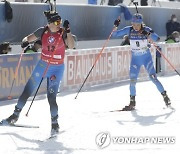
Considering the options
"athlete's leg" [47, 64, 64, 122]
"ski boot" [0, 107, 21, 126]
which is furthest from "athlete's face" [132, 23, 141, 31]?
"ski boot" [0, 107, 21, 126]

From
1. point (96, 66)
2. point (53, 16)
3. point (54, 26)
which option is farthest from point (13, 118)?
point (96, 66)

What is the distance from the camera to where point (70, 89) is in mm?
11789

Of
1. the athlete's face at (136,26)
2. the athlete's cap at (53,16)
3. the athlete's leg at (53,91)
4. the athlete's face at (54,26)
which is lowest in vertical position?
the athlete's leg at (53,91)

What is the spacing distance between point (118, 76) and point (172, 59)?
10.4ft

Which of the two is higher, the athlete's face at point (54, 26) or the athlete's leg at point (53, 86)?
the athlete's face at point (54, 26)

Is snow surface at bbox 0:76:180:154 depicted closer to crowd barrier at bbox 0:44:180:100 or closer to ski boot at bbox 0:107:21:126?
ski boot at bbox 0:107:21:126

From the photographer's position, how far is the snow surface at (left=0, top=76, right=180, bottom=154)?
6.16 meters

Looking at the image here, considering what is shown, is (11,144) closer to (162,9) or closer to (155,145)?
(155,145)

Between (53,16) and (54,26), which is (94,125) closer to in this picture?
(54,26)

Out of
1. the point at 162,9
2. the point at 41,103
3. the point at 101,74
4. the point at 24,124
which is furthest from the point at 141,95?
the point at 162,9

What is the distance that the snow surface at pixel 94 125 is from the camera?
616 cm

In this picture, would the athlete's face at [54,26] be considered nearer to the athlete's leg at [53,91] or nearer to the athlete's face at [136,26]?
the athlete's leg at [53,91]

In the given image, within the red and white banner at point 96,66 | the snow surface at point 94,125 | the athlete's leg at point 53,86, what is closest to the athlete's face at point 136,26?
the snow surface at point 94,125

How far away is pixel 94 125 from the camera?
25.1 ft
